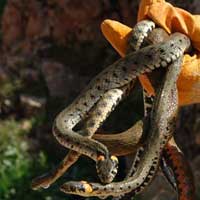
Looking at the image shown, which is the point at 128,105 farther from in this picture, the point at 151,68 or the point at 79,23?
the point at 151,68

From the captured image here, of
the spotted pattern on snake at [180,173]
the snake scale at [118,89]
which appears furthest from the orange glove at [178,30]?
the spotted pattern on snake at [180,173]

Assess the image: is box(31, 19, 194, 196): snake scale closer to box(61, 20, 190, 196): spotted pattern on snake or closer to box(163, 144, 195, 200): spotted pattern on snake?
box(61, 20, 190, 196): spotted pattern on snake

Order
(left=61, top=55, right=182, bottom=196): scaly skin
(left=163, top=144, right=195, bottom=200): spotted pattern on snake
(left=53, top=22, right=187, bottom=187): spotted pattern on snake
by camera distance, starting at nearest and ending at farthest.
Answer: (left=61, top=55, right=182, bottom=196): scaly skin, (left=53, top=22, right=187, bottom=187): spotted pattern on snake, (left=163, top=144, right=195, bottom=200): spotted pattern on snake

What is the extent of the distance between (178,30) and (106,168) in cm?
48

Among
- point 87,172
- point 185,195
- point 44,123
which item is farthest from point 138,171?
point 44,123

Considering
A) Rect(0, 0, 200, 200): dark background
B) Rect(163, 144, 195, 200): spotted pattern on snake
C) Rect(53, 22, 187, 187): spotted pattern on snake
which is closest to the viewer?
Rect(53, 22, 187, 187): spotted pattern on snake

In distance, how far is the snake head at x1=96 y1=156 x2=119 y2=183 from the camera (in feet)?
5.74

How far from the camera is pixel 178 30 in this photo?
2057 mm

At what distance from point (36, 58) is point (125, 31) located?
13.7ft

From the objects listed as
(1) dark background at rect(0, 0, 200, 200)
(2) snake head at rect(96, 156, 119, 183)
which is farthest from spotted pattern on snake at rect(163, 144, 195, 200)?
(1) dark background at rect(0, 0, 200, 200)

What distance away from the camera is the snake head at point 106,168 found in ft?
5.74

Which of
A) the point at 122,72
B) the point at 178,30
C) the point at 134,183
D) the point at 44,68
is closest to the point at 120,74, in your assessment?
the point at 122,72

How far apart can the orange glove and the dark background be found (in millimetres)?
3381

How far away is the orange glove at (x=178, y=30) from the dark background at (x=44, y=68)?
3.38m
